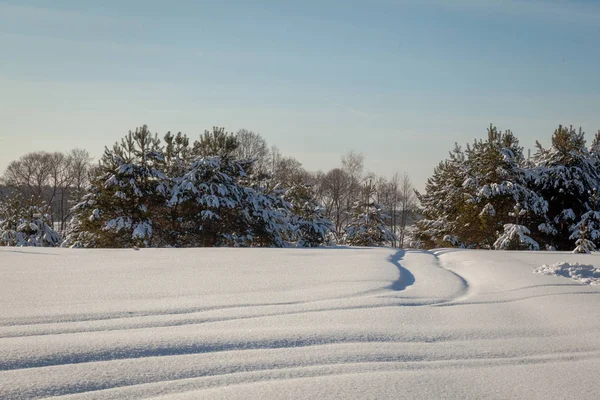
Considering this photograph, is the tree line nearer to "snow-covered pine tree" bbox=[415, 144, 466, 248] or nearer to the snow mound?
"snow-covered pine tree" bbox=[415, 144, 466, 248]

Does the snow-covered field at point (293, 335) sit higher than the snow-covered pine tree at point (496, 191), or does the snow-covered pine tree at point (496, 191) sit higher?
the snow-covered pine tree at point (496, 191)

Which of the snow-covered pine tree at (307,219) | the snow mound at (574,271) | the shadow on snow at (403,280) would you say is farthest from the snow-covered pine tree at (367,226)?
the shadow on snow at (403,280)

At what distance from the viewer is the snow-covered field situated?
6.93 feet

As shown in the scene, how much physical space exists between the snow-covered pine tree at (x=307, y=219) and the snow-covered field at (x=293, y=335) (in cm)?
1540

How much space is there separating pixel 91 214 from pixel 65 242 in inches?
92.5

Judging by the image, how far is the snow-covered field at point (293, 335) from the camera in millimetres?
2111

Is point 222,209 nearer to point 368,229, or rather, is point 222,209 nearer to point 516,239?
point 516,239

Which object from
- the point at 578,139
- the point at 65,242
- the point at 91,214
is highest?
the point at 578,139

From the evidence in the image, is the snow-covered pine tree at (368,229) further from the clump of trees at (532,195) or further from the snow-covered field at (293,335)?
the snow-covered field at (293,335)

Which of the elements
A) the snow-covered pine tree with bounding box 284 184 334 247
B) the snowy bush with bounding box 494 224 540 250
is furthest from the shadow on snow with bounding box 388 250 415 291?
the snow-covered pine tree with bounding box 284 184 334 247

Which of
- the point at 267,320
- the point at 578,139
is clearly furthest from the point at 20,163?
the point at 267,320

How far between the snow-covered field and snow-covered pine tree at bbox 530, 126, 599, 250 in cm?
1395

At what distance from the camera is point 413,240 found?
2819 cm

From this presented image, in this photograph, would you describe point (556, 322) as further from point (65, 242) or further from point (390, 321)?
point (65, 242)
